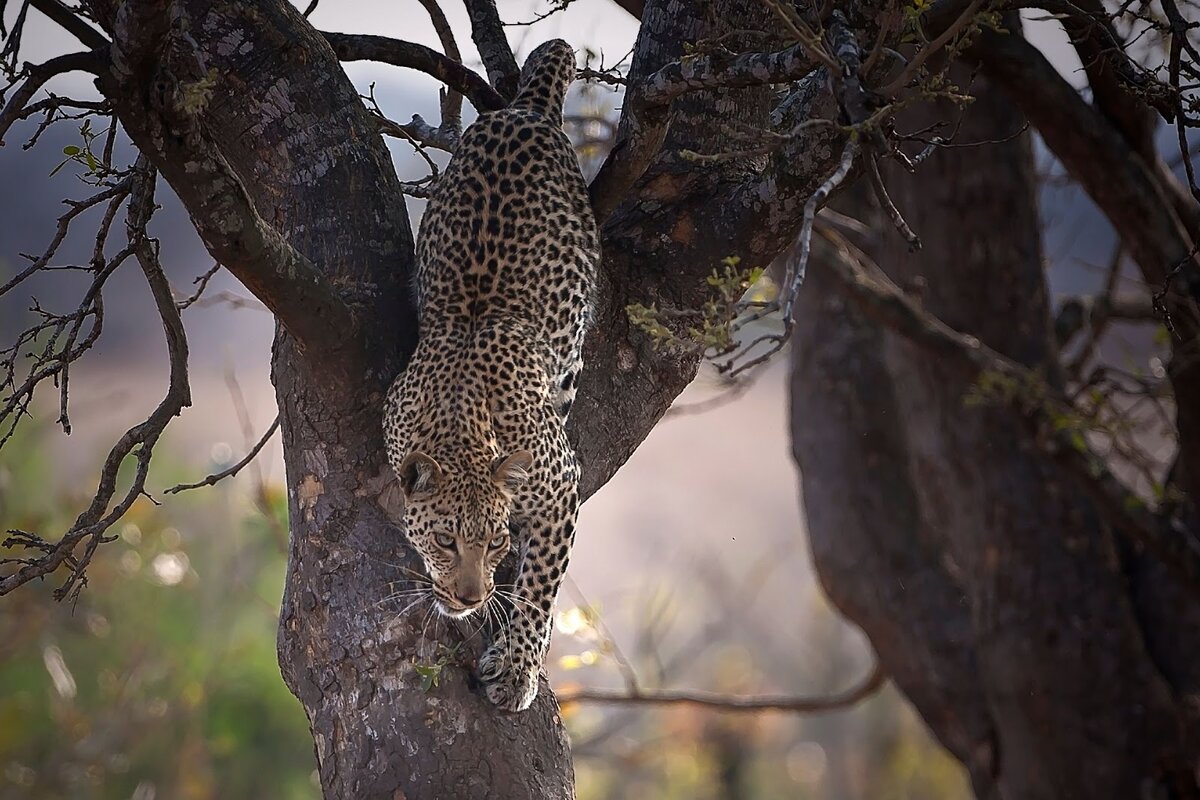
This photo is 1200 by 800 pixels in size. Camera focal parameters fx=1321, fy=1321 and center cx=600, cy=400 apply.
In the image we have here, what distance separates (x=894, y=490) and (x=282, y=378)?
4.56 m

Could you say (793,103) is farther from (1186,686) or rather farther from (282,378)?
(1186,686)

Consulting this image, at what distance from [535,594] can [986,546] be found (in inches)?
127

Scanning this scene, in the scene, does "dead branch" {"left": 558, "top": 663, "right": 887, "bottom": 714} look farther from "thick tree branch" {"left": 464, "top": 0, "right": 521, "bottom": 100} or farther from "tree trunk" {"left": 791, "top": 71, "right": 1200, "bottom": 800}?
"thick tree branch" {"left": 464, "top": 0, "right": 521, "bottom": 100}

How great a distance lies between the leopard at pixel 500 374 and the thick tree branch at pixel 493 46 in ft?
0.95

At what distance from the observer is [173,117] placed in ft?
8.75

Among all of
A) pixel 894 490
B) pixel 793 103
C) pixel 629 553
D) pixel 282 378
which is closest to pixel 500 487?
pixel 282 378

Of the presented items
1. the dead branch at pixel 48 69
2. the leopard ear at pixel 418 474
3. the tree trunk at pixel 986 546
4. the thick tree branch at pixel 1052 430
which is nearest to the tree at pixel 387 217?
the dead branch at pixel 48 69

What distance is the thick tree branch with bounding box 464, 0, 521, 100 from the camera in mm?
4508

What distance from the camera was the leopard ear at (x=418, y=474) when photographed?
383 cm

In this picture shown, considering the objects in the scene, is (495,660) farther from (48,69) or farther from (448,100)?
(448,100)

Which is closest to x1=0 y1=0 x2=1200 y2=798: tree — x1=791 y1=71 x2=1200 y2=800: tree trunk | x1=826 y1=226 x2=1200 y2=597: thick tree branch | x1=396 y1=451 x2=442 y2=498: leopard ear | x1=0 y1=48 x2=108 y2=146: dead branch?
x1=0 y1=48 x2=108 y2=146: dead branch

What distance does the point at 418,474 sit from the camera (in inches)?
154

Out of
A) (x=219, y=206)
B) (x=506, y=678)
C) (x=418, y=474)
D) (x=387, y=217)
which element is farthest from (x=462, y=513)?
(x=219, y=206)

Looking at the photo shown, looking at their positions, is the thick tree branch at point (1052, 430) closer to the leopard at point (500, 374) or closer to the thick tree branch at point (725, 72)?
the leopard at point (500, 374)
